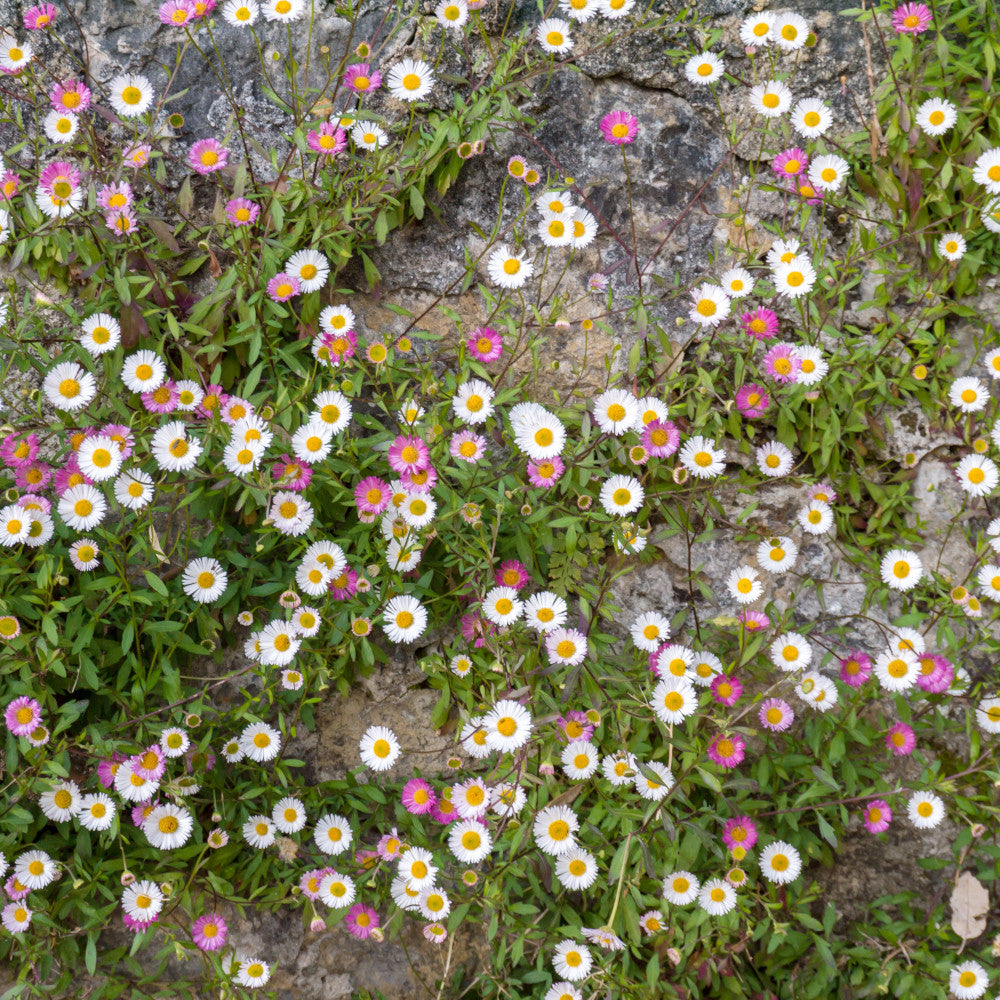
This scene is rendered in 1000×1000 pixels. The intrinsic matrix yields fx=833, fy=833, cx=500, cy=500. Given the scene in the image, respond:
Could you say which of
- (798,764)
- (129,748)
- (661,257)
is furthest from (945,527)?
(129,748)

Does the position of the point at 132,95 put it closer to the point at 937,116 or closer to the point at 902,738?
the point at 937,116

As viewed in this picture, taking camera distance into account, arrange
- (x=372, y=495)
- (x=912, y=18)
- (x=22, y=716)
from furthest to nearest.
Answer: (x=912, y=18), (x=372, y=495), (x=22, y=716)

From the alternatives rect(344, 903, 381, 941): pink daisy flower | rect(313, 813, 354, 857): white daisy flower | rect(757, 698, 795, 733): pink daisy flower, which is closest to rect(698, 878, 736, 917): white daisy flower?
rect(757, 698, 795, 733): pink daisy flower

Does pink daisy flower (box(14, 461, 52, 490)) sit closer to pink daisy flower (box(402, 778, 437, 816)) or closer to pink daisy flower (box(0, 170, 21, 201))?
pink daisy flower (box(0, 170, 21, 201))

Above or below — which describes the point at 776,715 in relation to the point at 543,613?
below

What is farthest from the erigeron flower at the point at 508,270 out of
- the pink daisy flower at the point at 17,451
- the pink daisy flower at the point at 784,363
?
the pink daisy flower at the point at 17,451

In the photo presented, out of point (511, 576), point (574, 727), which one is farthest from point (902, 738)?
point (511, 576)
